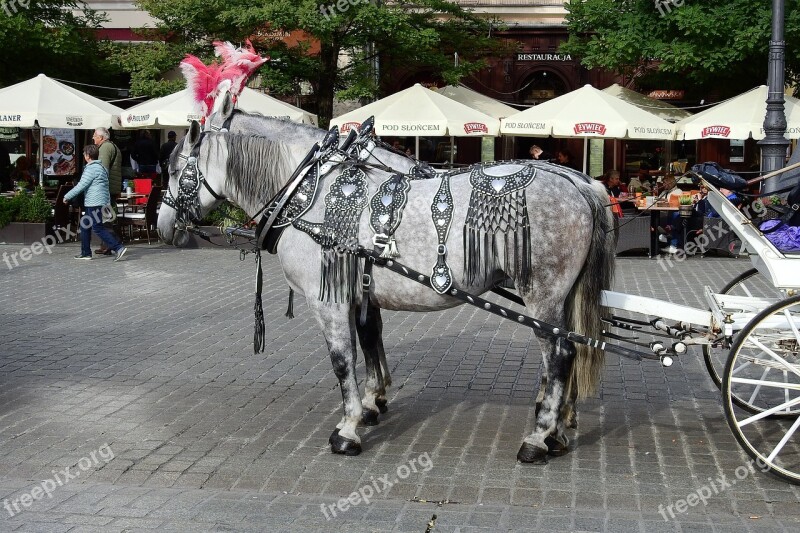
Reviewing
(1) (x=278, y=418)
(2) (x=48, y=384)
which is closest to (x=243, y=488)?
(1) (x=278, y=418)

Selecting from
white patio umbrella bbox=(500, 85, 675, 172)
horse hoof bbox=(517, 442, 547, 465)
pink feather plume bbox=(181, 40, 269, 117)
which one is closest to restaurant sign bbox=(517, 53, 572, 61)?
white patio umbrella bbox=(500, 85, 675, 172)

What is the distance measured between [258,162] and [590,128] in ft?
34.9

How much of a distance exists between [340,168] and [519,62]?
752 inches

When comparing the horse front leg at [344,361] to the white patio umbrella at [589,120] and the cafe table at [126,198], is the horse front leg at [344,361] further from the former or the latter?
the cafe table at [126,198]

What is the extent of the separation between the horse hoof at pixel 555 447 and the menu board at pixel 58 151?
62.9 ft

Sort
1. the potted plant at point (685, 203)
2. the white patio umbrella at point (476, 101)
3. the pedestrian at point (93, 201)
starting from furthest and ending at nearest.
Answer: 1. the white patio umbrella at point (476, 101)
2. the potted plant at point (685, 203)
3. the pedestrian at point (93, 201)

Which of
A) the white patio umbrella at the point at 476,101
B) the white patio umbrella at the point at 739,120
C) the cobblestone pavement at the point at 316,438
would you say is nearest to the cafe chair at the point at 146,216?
the white patio umbrella at the point at 476,101

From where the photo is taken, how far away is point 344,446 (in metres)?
5.73

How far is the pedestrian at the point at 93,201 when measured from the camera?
1479cm

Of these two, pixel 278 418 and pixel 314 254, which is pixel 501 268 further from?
pixel 278 418

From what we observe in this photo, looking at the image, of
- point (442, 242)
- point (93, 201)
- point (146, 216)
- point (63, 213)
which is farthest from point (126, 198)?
point (442, 242)

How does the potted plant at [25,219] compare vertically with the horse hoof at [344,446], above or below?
above

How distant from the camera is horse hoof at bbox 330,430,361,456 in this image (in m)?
5.73

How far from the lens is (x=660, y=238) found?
15.7 meters
